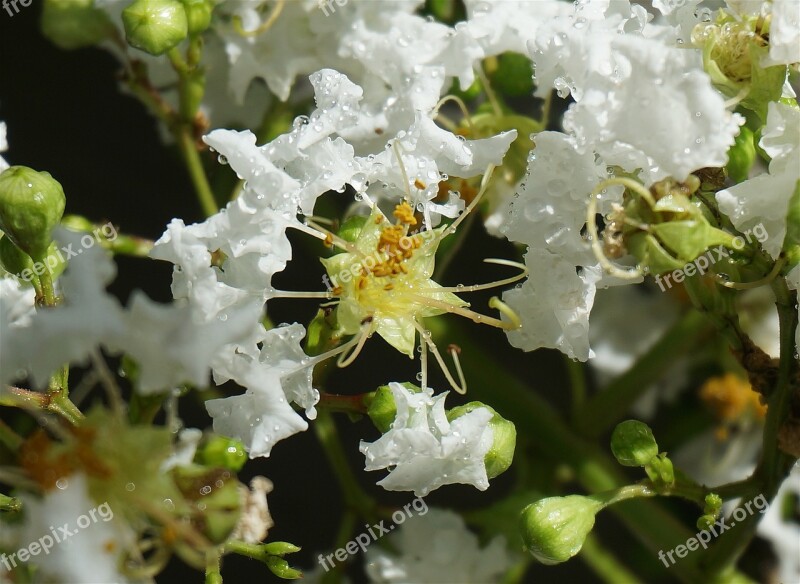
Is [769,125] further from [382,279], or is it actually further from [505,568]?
[505,568]

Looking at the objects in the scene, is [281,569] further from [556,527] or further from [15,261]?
[15,261]

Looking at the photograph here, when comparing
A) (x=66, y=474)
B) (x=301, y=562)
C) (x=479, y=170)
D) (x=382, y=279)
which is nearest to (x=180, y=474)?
(x=66, y=474)

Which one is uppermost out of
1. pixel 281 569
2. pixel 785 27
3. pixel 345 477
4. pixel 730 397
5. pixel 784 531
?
pixel 785 27

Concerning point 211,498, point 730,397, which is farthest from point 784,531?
point 211,498

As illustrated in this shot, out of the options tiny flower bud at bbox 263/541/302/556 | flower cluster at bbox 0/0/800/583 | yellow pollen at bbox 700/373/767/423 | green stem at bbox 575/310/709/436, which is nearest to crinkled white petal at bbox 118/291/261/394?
flower cluster at bbox 0/0/800/583

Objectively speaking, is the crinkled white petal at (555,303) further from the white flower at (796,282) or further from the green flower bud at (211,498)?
the green flower bud at (211,498)
